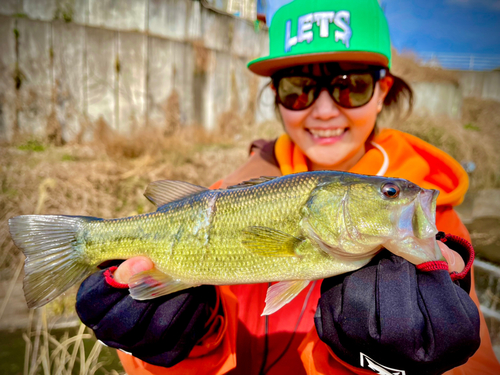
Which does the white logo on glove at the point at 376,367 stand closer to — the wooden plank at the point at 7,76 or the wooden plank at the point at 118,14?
the wooden plank at the point at 7,76

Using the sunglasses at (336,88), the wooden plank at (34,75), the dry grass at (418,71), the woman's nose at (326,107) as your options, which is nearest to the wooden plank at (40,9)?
the wooden plank at (34,75)

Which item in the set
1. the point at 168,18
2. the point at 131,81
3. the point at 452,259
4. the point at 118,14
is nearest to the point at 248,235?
the point at 452,259

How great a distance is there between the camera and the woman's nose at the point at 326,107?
6.17 feet

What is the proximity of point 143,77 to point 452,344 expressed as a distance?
8596mm

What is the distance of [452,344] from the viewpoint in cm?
108

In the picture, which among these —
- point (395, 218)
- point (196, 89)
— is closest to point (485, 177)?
point (196, 89)

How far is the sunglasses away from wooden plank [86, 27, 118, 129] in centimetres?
702

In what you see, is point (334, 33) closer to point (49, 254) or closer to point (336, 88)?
point (336, 88)

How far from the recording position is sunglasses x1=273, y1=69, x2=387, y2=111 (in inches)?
73.3

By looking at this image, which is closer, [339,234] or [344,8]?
[339,234]

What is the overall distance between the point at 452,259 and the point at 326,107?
1.01 meters

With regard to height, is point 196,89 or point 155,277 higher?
point 196,89

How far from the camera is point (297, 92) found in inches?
76.2

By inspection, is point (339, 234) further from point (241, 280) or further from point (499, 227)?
point (499, 227)
